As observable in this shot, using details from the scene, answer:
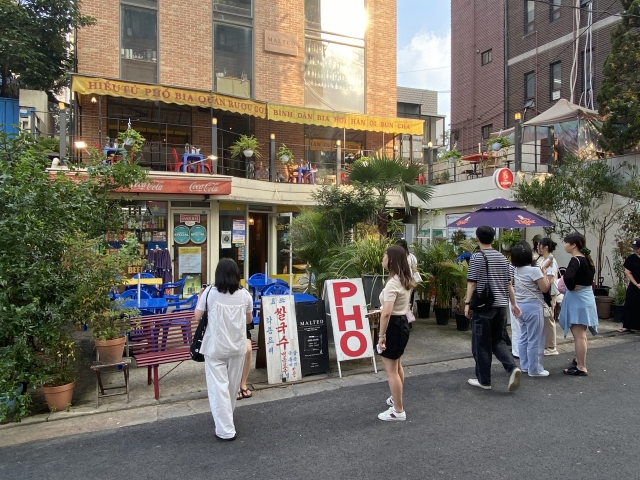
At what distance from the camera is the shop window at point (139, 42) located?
488 inches

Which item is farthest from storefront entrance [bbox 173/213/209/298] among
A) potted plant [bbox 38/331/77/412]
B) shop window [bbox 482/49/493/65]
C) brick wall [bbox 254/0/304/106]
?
shop window [bbox 482/49/493/65]

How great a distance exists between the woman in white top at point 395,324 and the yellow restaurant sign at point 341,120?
9.22 m

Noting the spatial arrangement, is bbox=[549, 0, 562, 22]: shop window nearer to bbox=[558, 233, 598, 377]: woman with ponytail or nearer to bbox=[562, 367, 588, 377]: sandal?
bbox=[558, 233, 598, 377]: woman with ponytail

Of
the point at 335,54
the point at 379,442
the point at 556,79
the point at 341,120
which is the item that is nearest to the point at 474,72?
the point at 556,79

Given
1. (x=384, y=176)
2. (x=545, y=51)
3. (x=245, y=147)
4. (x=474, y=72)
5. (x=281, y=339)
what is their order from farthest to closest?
(x=474, y=72) → (x=545, y=51) → (x=245, y=147) → (x=384, y=176) → (x=281, y=339)

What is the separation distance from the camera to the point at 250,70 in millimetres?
13969

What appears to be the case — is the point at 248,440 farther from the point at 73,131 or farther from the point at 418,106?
the point at 418,106

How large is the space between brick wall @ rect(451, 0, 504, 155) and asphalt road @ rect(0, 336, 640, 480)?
1990cm

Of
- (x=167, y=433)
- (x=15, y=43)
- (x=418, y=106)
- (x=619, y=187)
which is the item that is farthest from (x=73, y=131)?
(x=418, y=106)

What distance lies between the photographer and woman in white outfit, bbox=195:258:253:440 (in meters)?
4.03

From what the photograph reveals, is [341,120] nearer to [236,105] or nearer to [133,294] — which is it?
[236,105]

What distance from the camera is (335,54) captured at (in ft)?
49.7

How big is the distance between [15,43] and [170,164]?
4.87 meters

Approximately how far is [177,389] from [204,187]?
6466mm
